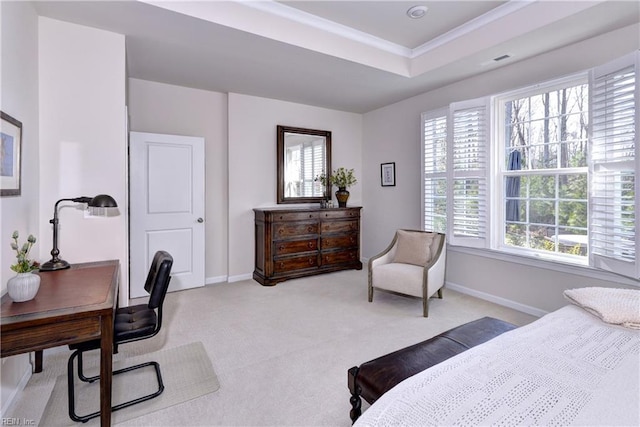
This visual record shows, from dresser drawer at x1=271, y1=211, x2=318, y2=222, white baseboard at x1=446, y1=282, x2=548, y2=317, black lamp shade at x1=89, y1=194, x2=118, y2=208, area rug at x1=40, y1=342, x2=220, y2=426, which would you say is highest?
black lamp shade at x1=89, y1=194, x2=118, y2=208

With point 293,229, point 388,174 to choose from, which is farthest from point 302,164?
point 388,174

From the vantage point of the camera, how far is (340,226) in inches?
196

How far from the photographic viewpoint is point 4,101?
1.81 meters

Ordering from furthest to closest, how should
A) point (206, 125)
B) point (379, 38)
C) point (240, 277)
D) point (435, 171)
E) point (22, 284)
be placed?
point (240, 277) → point (206, 125) → point (435, 171) → point (379, 38) → point (22, 284)

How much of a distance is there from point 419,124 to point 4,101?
4.30 meters

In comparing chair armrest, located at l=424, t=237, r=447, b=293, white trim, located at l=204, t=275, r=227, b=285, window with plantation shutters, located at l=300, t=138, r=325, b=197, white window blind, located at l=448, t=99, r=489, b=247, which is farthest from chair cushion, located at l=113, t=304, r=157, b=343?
white window blind, located at l=448, t=99, r=489, b=247

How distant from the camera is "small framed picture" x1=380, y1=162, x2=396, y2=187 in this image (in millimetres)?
4996

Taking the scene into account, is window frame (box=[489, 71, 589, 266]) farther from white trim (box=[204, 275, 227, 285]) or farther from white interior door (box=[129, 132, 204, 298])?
white interior door (box=[129, 132, 204, 298])

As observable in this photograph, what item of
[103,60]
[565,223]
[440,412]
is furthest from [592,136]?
[103,60]

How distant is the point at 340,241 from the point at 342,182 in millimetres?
1008

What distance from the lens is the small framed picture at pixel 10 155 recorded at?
5.77 feet

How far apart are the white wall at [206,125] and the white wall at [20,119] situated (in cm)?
155

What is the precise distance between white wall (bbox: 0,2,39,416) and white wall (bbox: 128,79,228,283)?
1.55 metres

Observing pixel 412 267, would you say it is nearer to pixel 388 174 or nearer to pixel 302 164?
pixel 388 174
